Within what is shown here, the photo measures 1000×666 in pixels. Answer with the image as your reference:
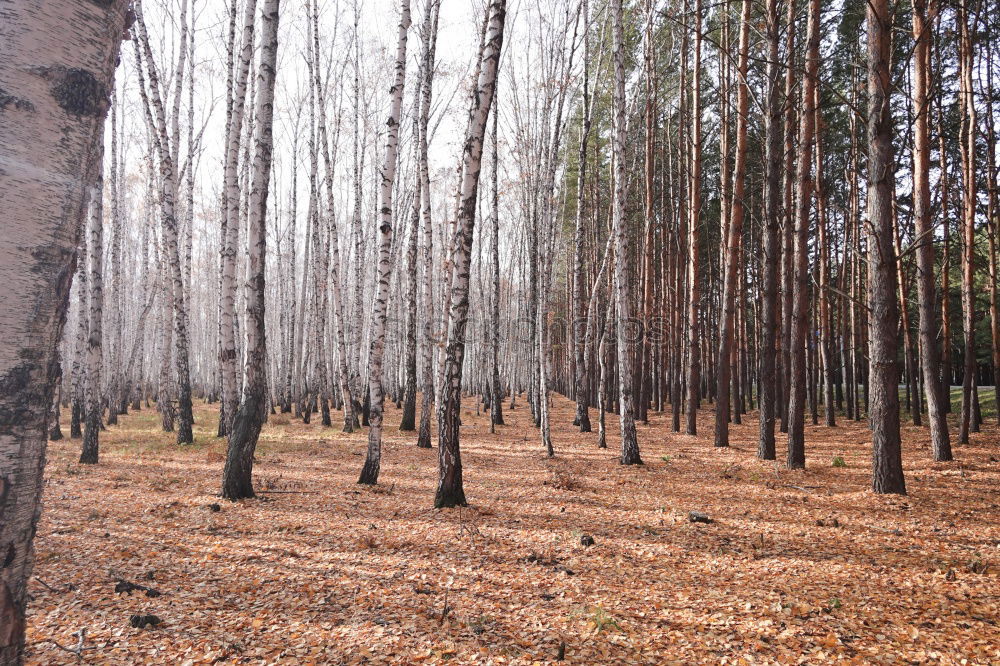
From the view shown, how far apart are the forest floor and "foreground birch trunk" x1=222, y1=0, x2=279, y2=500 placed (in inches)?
17.0

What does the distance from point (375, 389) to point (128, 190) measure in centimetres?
2667

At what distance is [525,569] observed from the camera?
452 cm

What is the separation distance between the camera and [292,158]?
20.7m

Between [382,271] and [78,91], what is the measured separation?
6381 millimetres

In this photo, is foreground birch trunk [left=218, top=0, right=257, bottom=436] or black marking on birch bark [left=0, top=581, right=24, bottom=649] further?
foreground birch trunk [left=218, top=0, right=257, bottom=436]

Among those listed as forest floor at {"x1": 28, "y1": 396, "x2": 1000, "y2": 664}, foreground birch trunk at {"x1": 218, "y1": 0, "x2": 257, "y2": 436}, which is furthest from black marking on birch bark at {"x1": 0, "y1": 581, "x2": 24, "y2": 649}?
foreground birch trunk at {"x1": 218, "y1": 0, "x2": 257, "y2": 436}

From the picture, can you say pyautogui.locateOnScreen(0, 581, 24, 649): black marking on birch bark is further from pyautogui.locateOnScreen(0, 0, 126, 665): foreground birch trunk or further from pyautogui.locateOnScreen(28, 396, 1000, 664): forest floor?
pyautogui.locateOnScreen(28, 396, 1000, 664): forest floor

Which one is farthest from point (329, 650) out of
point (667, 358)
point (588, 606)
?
point (667, 358)

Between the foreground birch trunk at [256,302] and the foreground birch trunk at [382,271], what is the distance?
1572 millimetres

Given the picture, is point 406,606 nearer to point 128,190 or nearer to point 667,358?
point 667,358

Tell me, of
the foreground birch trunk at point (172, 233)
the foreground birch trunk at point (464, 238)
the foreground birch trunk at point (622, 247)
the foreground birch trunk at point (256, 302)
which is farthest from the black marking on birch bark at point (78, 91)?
the foreground birch trunk at point (172, 233)

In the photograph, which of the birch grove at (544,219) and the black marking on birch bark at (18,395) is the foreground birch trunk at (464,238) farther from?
the black marking on birch bark at (18,395)

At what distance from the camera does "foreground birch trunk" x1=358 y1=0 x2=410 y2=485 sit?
7695 millimetres

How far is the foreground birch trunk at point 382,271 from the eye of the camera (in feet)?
25.2
